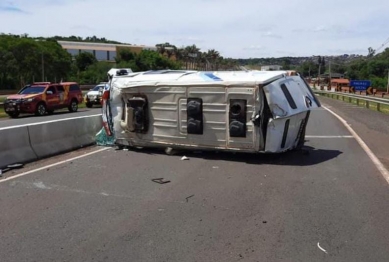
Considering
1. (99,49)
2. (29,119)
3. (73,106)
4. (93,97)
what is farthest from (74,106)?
(99,49)

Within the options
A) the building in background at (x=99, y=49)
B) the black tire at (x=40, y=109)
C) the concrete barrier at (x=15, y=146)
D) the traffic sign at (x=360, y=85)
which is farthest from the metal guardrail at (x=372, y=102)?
the building in background at (x=99, y=49)

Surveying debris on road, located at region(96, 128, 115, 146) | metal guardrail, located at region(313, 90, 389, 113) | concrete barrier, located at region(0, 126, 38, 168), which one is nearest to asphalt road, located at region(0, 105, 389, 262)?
concrete barrier, located at region(0, 126, 38, 168)

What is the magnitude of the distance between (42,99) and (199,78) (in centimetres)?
1953

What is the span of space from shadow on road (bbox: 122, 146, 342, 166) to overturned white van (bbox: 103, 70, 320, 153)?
228 millimetres

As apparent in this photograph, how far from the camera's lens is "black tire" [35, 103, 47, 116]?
2802cm

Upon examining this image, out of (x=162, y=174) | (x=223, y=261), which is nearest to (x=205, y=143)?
(x=162, y=174)

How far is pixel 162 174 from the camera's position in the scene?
29.9 feet

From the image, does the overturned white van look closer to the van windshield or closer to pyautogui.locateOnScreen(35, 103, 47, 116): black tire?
pyautogui.locateOnScreen(35, 103, 47, 116): black tire

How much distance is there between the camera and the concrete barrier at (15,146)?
9.80 m

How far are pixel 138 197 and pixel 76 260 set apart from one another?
2.57m

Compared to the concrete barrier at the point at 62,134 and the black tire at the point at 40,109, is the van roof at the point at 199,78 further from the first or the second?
the black tire at the point at 40,109

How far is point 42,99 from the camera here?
92.9ft

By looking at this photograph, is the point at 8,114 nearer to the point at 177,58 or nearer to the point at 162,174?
the point at 162,174

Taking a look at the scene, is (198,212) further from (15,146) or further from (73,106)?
(73,106)
